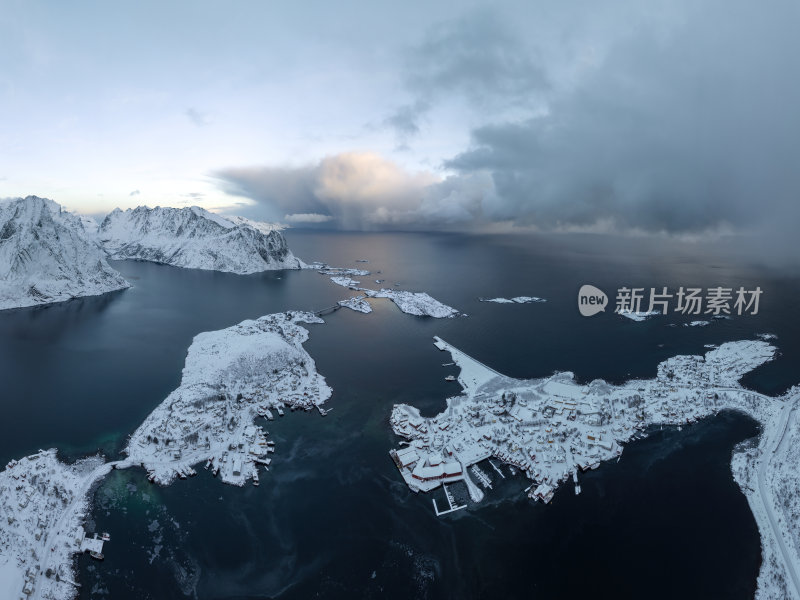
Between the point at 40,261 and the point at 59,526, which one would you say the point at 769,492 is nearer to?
the point at 59,526

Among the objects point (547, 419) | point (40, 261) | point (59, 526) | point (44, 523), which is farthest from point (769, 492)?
point (40, 261)

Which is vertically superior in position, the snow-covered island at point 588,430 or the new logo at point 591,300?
the new logo at point 591,300

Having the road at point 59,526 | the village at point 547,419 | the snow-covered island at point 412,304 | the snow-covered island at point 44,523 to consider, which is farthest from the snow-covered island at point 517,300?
the snow-covered island at point 44,523

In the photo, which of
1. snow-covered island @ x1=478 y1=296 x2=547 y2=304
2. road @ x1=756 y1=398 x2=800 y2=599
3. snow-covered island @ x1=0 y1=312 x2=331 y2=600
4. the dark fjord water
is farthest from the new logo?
snow-covered island @ x1=0 y1=312 x2=331 y2=600

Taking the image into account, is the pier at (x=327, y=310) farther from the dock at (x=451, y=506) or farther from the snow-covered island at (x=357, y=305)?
the dock at (x=451, y=506)

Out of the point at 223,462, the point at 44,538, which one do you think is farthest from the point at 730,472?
the point at 44,538

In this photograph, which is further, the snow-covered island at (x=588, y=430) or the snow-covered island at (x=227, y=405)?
the snow-covered island at (x=227, y=405)
